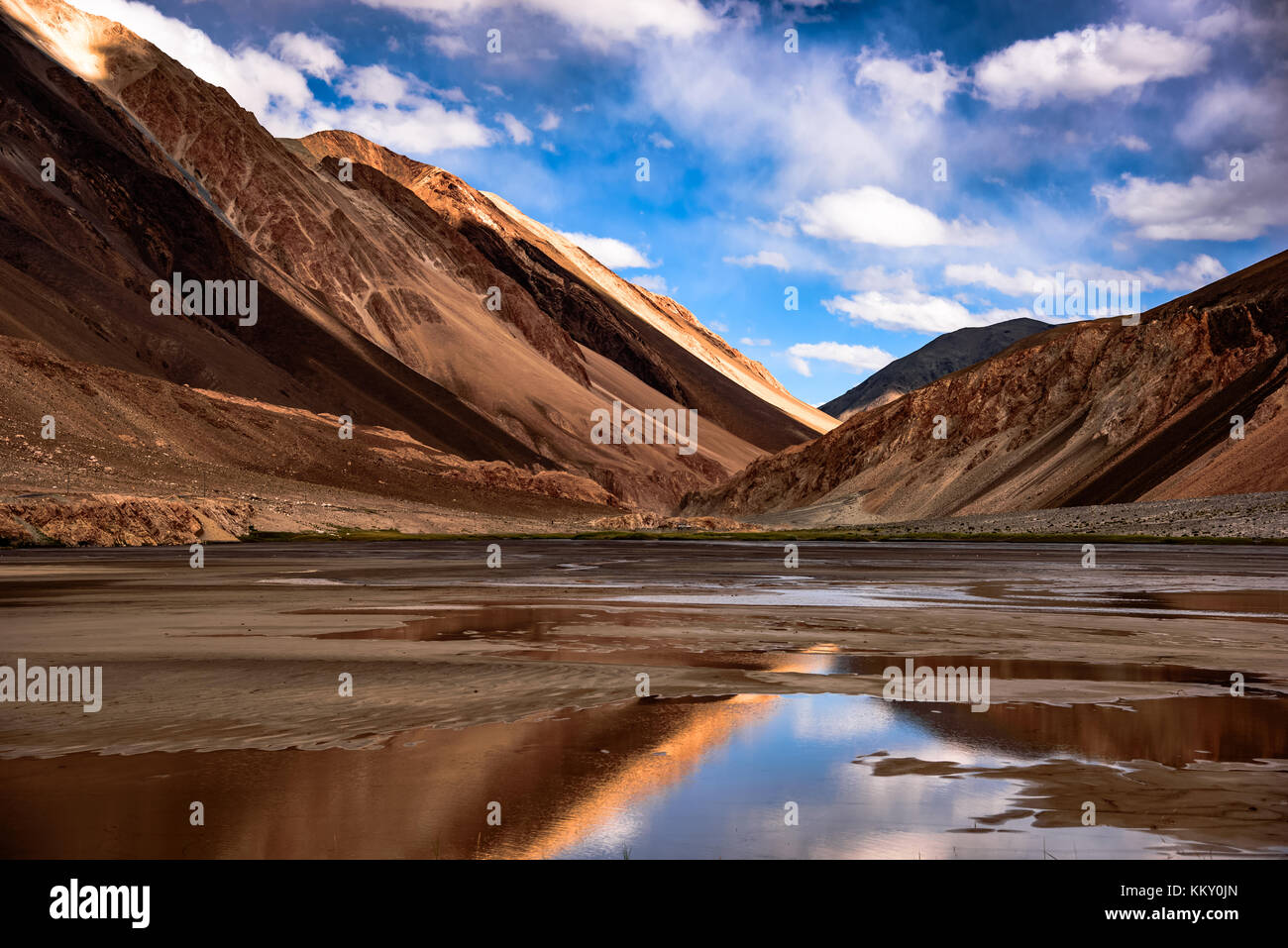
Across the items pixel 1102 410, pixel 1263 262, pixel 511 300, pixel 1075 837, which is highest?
Answer: pixel 511 300

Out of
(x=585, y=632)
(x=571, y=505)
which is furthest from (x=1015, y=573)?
(x=571, y=505)

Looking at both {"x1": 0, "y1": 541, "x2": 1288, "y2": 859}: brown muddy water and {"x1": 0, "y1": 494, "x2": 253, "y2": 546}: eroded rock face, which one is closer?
{"x1": 0, "y1": 541, "x2": 1288, "y2": 859}: brown muddy water

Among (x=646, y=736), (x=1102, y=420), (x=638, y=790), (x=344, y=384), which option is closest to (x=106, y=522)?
(x=646, y=736)

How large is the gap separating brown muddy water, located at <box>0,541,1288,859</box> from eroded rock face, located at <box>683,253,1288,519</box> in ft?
206

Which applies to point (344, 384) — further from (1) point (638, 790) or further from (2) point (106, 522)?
(1) point (638, 790)

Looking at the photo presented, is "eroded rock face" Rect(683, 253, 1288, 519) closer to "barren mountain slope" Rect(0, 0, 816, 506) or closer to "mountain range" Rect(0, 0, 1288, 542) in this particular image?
"mountain range" Rect(0, 0, 1288, 542)

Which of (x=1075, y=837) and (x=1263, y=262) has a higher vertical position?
(x=1263, y=262)

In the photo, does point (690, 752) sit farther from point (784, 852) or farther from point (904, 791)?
point (784, 852)

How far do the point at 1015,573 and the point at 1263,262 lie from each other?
7943cm

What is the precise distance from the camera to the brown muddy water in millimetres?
6598

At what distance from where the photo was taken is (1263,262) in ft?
324

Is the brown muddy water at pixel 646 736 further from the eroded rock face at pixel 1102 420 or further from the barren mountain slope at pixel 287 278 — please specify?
the barren mountain slope at pixel 287 278

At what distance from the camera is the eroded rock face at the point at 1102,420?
7800 cm

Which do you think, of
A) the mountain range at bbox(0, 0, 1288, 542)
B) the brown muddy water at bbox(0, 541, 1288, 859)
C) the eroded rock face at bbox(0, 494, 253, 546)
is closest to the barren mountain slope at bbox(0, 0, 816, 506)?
the mountain range at bbox(0, 0, 1288, 542)
